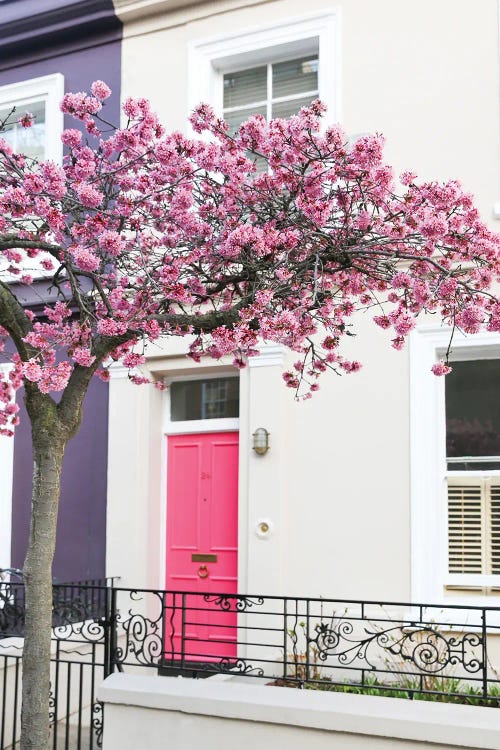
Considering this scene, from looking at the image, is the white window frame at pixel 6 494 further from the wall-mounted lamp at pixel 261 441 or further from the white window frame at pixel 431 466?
the white window frame at pixel 431 466

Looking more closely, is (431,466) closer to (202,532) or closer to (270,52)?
(202,532)

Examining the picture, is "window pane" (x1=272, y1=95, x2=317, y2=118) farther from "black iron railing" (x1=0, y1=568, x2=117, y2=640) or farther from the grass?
the grass

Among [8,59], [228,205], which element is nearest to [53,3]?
[8,59]

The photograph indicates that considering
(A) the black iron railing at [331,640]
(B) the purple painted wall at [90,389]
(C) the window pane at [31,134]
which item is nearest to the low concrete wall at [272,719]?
(A) the black iron railing at [331,640]

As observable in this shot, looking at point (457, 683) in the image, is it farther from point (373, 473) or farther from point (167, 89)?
point (167, 89)

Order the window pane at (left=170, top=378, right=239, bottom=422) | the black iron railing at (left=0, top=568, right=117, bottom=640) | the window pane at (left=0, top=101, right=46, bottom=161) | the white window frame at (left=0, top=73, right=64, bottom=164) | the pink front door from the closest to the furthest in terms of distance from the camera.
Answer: the black iron railing at (left=0, top=568, right=117, bottom=640) < the pink front door < the window pane at (left=170, top=378, right=239, bottom=422) < the white window frame at (left=0, top=73, right=64, bottom=164) < the window pane at (left=0, top=101, right=46, bottom=161)

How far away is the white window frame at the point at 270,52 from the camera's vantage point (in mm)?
7848

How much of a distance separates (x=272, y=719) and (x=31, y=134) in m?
6.94

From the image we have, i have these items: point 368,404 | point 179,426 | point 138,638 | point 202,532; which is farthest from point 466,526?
point 138,638

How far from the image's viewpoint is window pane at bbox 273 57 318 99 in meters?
8.26

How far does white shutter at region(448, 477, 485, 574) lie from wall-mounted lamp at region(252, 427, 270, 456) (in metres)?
1.58

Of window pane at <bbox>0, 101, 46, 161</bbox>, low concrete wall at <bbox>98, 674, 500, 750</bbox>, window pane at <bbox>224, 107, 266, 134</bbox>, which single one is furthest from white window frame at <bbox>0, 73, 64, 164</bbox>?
low concrete wall at <bbox>98, 674, 500, 750</bbox>

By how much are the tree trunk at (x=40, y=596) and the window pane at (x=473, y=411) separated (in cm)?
356

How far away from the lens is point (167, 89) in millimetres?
8617
